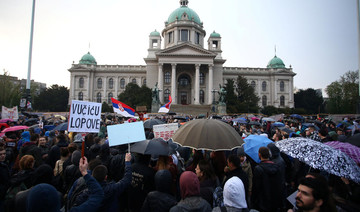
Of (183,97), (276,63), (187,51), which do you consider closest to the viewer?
(187,51)

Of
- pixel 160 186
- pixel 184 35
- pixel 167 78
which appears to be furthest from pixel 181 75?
pixel 160 186

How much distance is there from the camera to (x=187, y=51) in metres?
44.0

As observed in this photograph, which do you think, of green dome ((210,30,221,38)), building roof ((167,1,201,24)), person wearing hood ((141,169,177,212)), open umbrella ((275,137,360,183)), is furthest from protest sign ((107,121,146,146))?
building roof ((167,1,201,24))

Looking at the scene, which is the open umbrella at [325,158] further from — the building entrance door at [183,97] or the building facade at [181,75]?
the building entrance door at [183,97]

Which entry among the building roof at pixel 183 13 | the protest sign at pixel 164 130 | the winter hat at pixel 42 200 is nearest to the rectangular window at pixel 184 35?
the building roof at pixel 183 13

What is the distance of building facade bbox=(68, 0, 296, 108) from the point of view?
48000 mm

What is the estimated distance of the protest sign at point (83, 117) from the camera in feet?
11.8

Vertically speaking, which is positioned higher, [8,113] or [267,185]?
[8,113]

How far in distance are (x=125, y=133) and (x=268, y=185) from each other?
2489 mm

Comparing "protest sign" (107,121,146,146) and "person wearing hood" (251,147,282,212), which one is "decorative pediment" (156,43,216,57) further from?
"person wearing hood" (251,147,282,212)

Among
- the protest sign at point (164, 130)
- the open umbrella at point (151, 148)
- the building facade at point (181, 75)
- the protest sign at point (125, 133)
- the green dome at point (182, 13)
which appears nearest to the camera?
the protest sign at point (125, 133)

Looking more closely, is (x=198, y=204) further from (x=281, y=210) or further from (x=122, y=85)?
(x=122, y=85)

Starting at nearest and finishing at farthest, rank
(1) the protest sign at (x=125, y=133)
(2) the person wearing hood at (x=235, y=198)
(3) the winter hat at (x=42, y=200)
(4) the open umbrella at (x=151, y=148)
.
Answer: (3) the winter hat at (x=42, y=200) < (2) the person wearing hood at (x=235, y=198) < (1) the protest sign at (x=125, y=133) < (4) the open umbrella at (x=151, y=148)

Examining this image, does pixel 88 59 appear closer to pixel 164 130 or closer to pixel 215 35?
pixel 215 35
